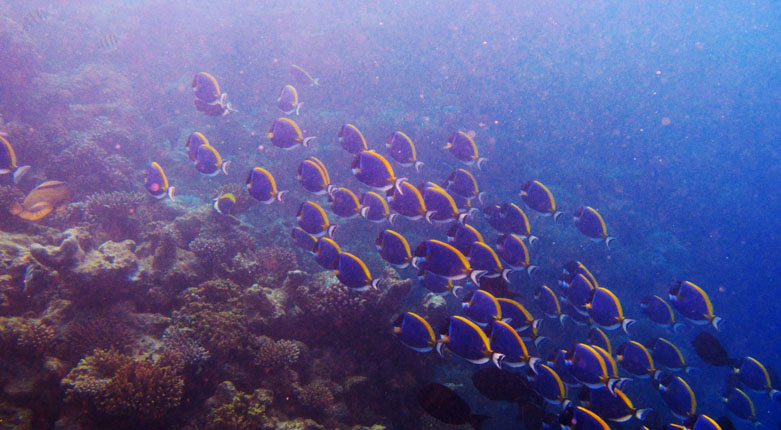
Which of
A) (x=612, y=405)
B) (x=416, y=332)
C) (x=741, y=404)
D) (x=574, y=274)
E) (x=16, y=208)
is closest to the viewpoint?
(x=416, y=332)

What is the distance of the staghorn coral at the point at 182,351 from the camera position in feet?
12.5

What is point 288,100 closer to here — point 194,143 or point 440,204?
point 194,143

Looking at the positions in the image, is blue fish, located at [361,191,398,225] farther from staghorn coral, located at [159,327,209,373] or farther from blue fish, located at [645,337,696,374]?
blue fish, located at [645,337,696,374]

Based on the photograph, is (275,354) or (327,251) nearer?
(327,251)

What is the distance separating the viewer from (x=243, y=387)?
4.13 m

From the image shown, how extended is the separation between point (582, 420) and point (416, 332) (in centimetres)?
172

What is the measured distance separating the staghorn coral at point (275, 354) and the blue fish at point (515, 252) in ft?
10.7

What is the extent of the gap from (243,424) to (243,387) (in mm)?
725

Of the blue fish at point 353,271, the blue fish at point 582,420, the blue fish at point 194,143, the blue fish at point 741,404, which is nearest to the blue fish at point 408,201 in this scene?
the blue fish at point 353,271

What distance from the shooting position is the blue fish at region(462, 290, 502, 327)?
3.73 meters

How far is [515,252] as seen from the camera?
14.6ft

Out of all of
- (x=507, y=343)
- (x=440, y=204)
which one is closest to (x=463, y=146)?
(x=440, y=204)

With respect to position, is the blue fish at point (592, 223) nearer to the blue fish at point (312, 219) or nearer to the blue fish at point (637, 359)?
the blue fish at point (637, 359)

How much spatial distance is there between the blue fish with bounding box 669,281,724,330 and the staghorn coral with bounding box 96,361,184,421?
6.85 meters
